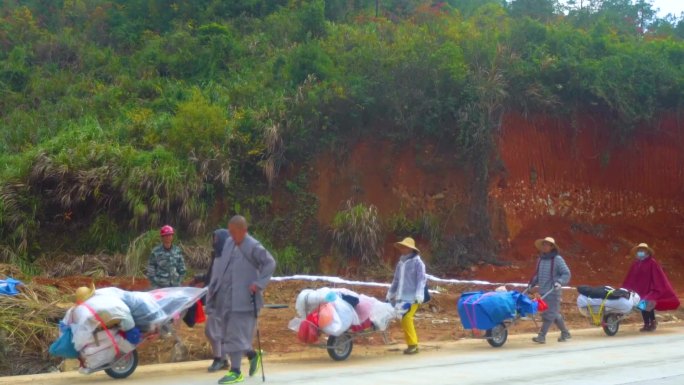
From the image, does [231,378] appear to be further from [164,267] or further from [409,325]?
[409,325]

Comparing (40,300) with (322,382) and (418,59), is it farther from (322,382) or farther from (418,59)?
(418,59)

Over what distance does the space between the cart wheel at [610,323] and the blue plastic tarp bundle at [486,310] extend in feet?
10.8

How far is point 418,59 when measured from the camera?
25188mm

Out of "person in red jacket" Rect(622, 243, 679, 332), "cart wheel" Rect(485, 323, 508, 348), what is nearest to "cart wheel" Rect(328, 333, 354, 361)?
"cart wheel" Rect(485, 323, 508, 348)

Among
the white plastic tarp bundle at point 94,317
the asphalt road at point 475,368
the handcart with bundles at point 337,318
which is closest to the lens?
the white plastic tarp bundle at point 94,317

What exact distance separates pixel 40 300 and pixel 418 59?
45.9ft

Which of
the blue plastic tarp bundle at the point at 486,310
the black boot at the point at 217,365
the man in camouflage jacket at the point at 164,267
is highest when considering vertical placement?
the man in camouflage jacket at the point at 164,267

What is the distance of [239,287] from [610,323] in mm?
9371

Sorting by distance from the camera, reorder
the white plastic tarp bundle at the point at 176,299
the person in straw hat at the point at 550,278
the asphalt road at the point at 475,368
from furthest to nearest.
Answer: the person in straw hat at the point at 550,278 < the white plastic tarp bundle at the point at 176,299 < the asphalt road at the point at 475,368

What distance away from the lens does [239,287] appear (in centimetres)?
1064

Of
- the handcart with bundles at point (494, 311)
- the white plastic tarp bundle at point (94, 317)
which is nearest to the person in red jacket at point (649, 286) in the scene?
the handcart with bundles at point (494, 311)

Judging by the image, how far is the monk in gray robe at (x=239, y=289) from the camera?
10.5 meters

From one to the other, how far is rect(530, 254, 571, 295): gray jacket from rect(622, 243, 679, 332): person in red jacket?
116 inches

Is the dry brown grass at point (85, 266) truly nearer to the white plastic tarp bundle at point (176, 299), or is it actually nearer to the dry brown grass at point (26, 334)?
the dry brown grass at point (26, 334)
